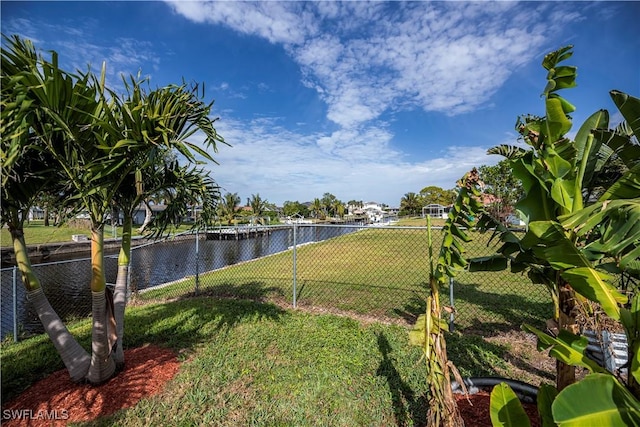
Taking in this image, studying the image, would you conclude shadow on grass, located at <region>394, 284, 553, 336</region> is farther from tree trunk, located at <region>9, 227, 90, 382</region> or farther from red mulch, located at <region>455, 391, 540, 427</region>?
tree trunk, located at <region>9, 227, 90, 382</region>

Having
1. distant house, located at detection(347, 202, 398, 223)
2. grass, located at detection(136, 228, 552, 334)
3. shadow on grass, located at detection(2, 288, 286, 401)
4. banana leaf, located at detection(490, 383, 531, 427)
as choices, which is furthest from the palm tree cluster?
distant house, located at detection(347, 202, 398, 223)

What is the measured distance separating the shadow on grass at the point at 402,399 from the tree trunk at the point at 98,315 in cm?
298

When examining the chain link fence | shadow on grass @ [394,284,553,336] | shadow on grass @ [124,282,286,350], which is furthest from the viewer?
the chain link fence

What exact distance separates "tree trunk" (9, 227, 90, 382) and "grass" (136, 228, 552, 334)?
3528mm

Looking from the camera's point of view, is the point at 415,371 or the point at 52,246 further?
the point at 52,246

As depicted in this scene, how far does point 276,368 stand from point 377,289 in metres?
3.99

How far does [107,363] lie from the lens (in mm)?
3082

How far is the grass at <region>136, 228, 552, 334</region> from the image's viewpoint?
17.2 feet

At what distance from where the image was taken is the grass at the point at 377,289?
525 centimetres

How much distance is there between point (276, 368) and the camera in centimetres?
347

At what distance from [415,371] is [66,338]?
3.83 m

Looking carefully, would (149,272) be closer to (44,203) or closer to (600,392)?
(44,203)

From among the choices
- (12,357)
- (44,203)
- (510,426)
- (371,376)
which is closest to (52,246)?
(12,357)

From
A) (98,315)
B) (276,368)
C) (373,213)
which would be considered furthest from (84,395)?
(373,213)
